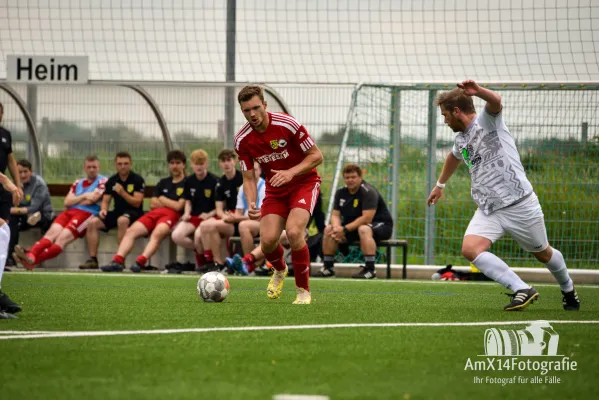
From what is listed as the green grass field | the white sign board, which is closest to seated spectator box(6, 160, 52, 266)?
the white sign board

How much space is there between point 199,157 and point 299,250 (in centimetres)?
683

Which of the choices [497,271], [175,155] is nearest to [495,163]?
[497,271]

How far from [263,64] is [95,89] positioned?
2.76 m

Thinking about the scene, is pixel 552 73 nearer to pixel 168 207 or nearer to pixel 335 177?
pixel 335 177

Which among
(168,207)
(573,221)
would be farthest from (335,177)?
(573,221)

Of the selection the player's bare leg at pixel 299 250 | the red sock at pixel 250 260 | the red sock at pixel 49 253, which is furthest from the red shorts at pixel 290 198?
the red sock at pixel 49 253

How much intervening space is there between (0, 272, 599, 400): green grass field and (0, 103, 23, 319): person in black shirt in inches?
9.6

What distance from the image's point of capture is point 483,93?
7297mm

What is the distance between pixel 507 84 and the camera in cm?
1475

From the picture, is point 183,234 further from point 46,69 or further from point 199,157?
point 46,69

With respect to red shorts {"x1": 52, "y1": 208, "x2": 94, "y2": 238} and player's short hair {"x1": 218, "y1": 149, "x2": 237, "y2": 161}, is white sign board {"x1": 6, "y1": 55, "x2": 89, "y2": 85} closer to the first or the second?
red shorts {"x1": 52, "y1": 208, "x2": 94, "y2": 238}

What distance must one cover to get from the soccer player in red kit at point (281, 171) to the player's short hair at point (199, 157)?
20.6 feet

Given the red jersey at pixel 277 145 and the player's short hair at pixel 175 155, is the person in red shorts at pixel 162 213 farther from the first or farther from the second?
the red jersey at pixel 277 145

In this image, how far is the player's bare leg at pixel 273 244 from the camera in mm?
8336
